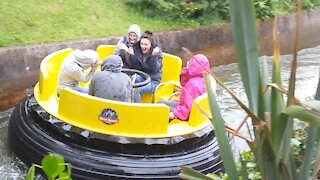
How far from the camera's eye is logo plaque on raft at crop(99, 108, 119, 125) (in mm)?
4145

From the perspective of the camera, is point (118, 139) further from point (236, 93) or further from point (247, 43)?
point (247, 43)

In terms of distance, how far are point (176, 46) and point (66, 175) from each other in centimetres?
802

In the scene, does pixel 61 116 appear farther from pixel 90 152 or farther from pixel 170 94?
pixel 170 94

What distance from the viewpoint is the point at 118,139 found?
4.08 metres

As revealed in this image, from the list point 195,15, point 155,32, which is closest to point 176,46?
point 155,32

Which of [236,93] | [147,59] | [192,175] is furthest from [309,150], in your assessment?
[147,59]

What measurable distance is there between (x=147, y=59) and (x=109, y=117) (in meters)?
1.34

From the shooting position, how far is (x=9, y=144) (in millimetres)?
4996

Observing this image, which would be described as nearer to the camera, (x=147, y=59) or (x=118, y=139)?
(x=118, y=139)

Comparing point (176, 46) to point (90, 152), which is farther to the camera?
point (176, 46)

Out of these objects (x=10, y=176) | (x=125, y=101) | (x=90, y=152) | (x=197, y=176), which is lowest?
(x=10, y=176)

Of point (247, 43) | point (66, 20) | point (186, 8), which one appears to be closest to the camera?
point (247, 43)

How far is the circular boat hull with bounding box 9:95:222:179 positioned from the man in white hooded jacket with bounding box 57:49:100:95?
518 millimetres

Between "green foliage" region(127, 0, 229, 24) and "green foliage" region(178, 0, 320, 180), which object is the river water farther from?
"green foliage" region(127, 0, 229, 24)
